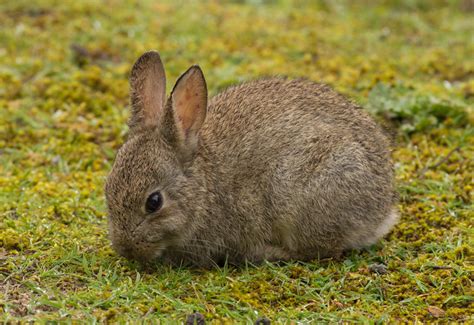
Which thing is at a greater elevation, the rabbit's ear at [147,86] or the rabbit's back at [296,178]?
the rabbit's ear at [147,86]

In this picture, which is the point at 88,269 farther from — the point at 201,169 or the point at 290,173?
the point at 290,173

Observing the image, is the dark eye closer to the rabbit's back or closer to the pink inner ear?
the rabbit's back

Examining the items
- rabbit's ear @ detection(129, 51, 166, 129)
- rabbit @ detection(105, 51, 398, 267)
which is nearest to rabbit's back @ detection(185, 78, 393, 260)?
rabbit @ detection(105, 51, 398, 267)

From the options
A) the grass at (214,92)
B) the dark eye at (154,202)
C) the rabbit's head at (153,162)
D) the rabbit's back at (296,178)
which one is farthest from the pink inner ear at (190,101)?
the grass at (214,92)

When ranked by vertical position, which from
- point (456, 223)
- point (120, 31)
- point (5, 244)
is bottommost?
point (456, 223)

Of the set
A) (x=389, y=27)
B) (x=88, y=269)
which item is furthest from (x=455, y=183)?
(x=389, y=27)

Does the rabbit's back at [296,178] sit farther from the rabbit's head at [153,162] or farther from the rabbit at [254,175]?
the rabbit's head at [153,162]

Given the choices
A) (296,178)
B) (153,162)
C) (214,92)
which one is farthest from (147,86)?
(214,92)
